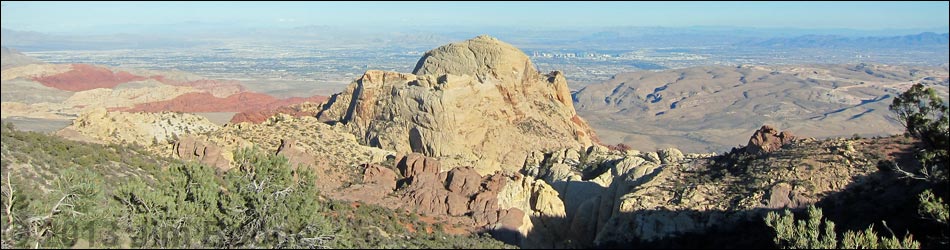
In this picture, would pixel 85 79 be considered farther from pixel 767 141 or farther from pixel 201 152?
pixel 767 141

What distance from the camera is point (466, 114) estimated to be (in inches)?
1651

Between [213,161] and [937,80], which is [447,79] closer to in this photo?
[213,161]

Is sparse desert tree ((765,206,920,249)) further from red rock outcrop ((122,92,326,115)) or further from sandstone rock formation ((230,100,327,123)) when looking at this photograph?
red rock outcrop ((122,92,326,115))

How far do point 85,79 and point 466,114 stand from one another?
308 feet

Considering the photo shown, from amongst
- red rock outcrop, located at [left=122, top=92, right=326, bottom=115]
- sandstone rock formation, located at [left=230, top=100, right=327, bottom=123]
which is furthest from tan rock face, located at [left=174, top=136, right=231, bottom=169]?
red rock outcrop, located at [left=122, top=92, right=326, bottom=115]

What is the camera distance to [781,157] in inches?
1188

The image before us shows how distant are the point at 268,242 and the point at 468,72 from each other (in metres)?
32.7

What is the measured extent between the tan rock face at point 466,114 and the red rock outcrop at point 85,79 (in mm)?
76316

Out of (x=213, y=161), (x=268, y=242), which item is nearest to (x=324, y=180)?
(x=213, y=161)

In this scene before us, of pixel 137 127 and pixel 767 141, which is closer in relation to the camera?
pixel 767 141

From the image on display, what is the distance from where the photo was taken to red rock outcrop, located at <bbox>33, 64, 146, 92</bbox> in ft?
343

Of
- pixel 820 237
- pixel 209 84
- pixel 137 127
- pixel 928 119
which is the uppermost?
pixel 209 84

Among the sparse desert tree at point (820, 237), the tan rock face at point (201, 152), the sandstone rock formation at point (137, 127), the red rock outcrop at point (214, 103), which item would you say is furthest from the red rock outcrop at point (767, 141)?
the red rock outcrop at point (214, 103)

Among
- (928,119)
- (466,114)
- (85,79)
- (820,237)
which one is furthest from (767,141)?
(85,79)
